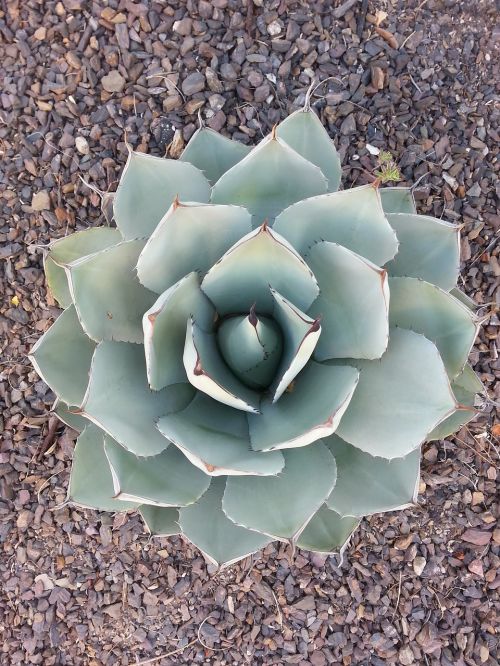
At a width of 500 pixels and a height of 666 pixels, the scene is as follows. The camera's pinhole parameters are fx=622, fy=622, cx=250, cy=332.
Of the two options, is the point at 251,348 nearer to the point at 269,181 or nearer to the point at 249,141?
the point at 269,181

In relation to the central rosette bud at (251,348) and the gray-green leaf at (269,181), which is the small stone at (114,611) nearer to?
the central rosette bud at (251,348)

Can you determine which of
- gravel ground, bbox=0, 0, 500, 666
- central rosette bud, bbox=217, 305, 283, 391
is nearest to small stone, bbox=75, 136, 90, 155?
gravel ground, bbox=0, 0, 500, 666

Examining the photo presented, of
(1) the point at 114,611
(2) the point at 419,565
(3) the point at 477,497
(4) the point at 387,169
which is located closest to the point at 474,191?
(4) the point at 387,169

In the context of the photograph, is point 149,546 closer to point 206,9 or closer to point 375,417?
point 375,417

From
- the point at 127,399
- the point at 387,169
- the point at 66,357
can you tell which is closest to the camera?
the point at 127,399

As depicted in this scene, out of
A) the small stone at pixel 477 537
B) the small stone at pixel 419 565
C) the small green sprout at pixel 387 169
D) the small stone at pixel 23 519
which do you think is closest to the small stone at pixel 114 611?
the small stone at pixel 23 519
